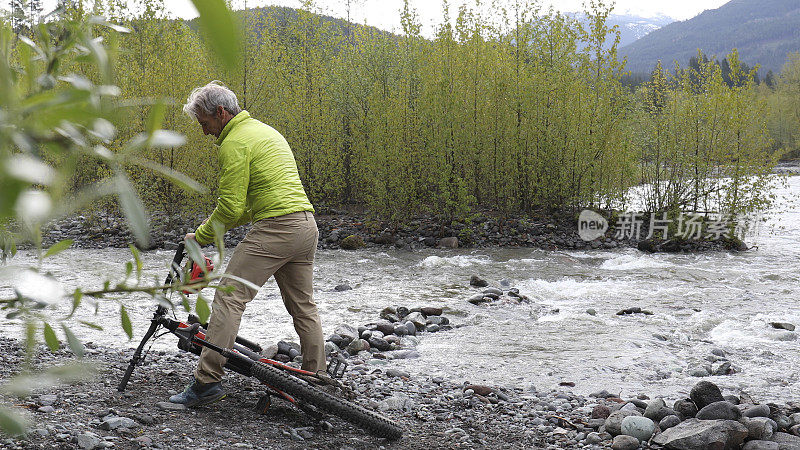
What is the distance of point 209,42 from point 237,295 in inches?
171

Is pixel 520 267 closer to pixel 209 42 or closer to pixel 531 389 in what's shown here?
pixel 531 389

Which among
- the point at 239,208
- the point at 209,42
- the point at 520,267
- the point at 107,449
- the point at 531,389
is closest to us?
the point at 209,42

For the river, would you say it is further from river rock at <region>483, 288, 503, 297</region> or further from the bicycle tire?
the bicycle tire

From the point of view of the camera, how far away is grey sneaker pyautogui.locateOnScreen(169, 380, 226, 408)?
4.57 meters

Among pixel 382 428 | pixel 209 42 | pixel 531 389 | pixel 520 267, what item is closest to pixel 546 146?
pixel 520 267

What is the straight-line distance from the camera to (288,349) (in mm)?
6504

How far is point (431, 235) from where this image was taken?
15.8 m

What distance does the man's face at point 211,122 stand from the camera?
4.45 m

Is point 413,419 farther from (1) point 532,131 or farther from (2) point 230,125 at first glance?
(1) point 532,131

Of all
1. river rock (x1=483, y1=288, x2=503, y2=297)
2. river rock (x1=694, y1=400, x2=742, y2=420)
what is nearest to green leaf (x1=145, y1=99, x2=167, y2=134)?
river rock (x1=694, y1=400, x2=742, y2=420)

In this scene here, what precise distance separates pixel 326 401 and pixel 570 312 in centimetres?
550

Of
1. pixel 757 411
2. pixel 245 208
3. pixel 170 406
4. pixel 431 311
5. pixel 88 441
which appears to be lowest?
pixel 431 311

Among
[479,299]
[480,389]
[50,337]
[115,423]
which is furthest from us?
[479,299]

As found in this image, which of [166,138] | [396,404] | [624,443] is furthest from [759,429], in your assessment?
[166,138]
